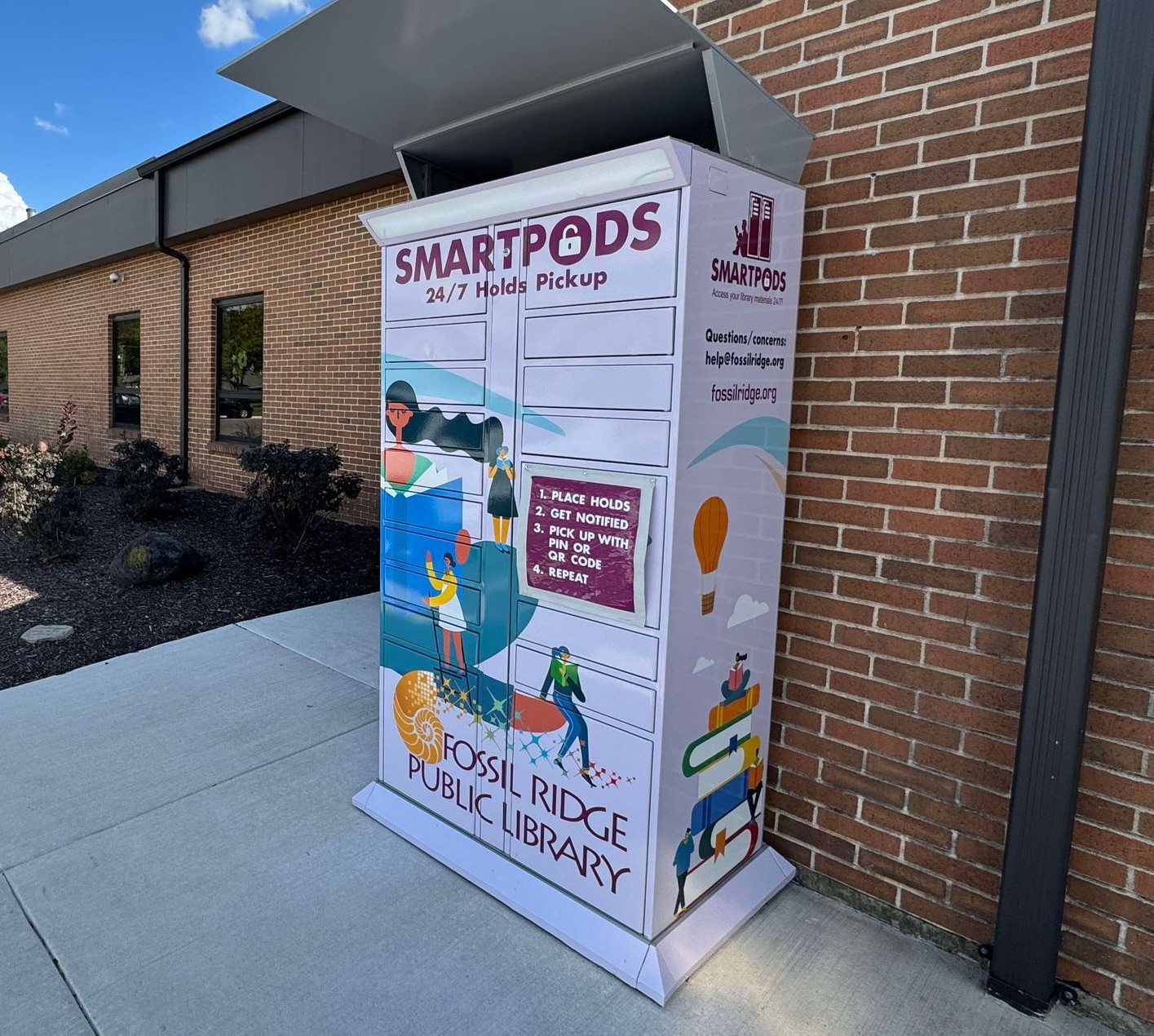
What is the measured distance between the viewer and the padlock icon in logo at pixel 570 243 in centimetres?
222

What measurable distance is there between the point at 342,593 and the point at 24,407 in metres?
13.2

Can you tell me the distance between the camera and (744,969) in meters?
2.29

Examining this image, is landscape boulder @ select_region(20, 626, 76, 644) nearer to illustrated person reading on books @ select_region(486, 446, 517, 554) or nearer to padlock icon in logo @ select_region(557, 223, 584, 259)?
illustrated person reading on books @ select_region(486, 446, 517, 554)

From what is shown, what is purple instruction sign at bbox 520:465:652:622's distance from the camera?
2129 millimetres

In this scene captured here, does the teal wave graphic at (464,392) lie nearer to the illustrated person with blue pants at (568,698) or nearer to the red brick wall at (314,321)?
the illustrated person with blue pants at (568,698)

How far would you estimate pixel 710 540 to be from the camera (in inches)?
87.7

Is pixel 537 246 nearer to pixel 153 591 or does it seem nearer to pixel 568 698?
pixel 568 698

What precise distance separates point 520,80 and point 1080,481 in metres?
2.05

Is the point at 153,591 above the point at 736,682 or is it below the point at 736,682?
below

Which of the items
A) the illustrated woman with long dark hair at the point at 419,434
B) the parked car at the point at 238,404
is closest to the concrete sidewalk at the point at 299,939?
the illustrated woman with long dark hair at the point at 419,434

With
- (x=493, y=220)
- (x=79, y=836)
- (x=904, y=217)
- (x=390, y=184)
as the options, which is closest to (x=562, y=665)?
(x=493, y=220)

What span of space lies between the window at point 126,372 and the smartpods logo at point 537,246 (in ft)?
36.0

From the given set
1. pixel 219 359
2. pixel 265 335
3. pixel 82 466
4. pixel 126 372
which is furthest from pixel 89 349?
pixel 265 335

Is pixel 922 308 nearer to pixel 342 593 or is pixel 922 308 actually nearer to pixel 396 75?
pixel 396 75
